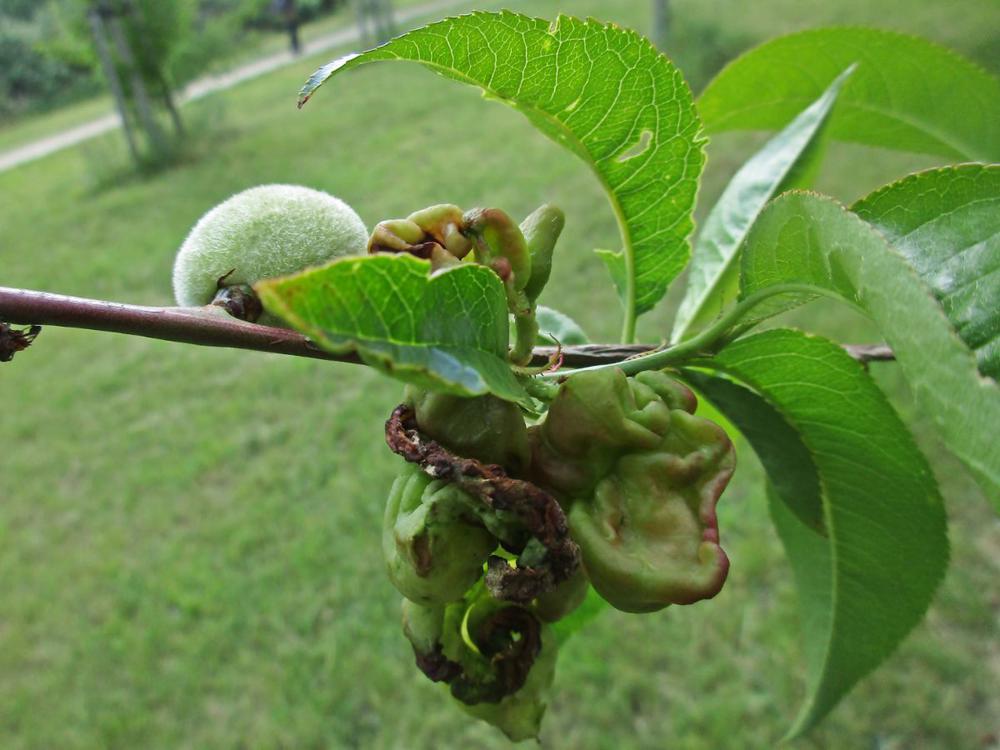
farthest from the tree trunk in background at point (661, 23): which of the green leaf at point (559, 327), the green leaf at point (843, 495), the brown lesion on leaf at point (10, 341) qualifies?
the brown lesion on leaf at point (10, 341)

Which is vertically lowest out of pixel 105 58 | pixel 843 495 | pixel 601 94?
pixel 105 58

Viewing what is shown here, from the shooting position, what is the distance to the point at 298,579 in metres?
4.05

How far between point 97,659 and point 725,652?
2781 mm

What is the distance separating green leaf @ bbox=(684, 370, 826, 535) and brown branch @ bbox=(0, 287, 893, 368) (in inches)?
18.0

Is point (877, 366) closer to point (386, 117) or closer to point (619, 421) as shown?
point (619, 421)

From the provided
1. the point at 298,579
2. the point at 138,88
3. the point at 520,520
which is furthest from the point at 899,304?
the point at 138,88

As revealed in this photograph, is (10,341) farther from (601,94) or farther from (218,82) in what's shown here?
(218,82)

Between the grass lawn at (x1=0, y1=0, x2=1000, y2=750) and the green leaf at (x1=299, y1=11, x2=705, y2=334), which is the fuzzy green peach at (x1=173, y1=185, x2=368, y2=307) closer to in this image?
the green leaf at (x1=299, y1=11, x2=705, y2=334)

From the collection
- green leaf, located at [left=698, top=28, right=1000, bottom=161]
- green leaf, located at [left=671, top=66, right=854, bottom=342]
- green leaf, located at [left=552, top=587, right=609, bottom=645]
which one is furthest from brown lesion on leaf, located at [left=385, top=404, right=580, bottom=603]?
green leaf, located at [left=698, top=28, right=1000, bottom=161]

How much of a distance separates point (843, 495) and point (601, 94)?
1.79ft

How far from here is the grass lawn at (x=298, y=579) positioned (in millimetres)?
3139

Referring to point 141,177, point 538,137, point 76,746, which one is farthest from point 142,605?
point 141,177

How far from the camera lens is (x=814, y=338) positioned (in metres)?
0.92

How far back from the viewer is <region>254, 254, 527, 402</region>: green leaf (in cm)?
52
